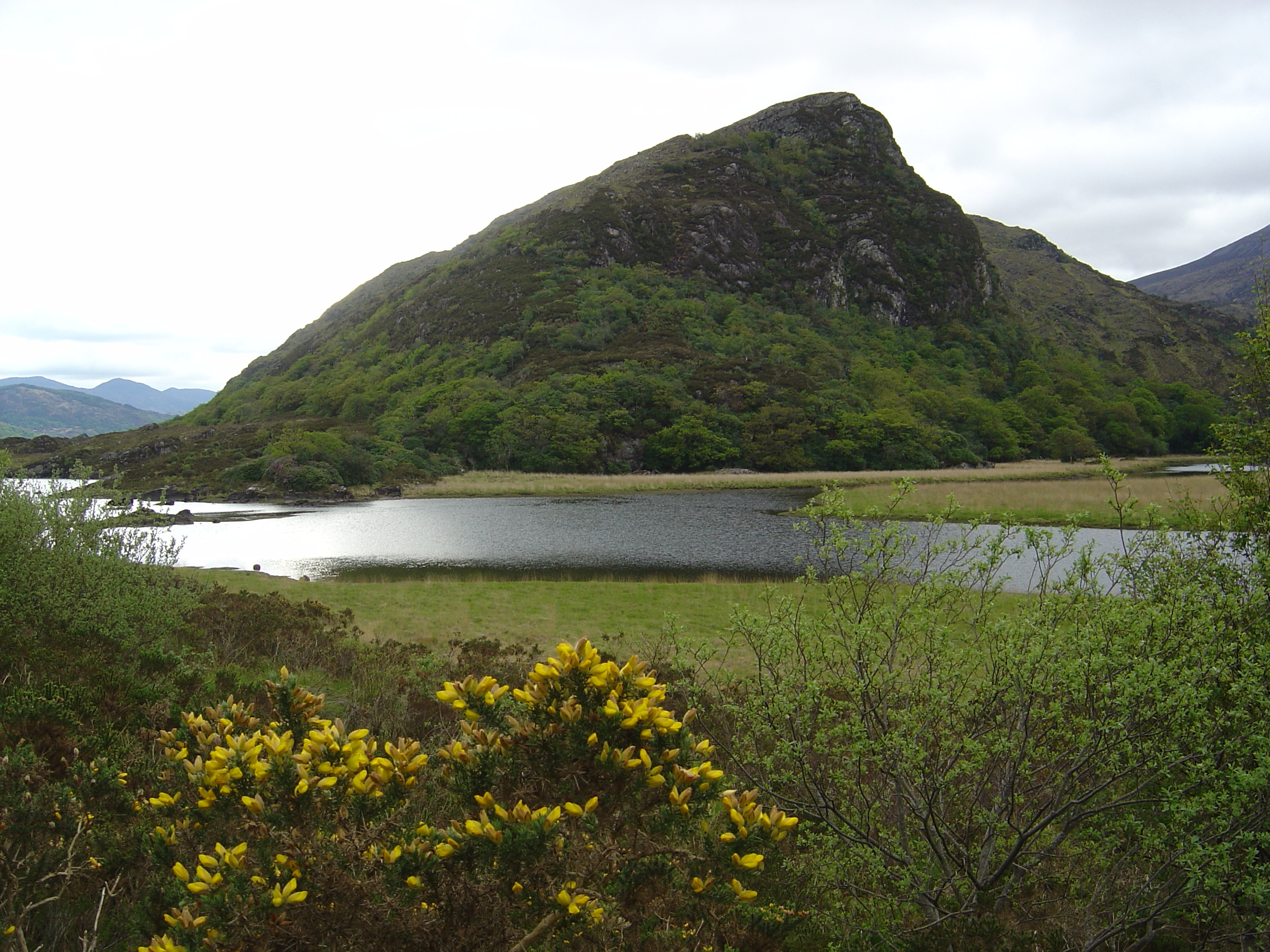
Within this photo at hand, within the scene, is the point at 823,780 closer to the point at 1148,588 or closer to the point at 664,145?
the point at 1148,588

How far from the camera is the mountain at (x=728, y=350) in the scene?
7819 centimetres

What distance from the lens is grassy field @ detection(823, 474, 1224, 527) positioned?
30656 mm

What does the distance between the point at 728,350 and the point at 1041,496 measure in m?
74.1

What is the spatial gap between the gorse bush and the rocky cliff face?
108 metres

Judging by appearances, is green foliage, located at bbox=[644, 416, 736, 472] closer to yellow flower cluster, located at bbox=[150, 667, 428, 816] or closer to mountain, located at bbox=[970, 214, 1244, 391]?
yellow flower cluster, located at bbox=[150, 667, 428, 816]

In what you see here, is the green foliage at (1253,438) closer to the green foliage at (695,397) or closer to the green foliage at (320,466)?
the green foliage at (320,466)

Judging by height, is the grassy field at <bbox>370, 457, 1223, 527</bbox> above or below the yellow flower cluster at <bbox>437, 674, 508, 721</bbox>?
below

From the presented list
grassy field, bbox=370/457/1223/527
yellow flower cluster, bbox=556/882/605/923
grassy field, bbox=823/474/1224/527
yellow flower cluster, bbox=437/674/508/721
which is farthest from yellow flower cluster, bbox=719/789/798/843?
grassy field, bbox=370/457/1223/527

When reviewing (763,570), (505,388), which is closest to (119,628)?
(763,570)

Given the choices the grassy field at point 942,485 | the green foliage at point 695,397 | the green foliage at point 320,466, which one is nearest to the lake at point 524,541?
the grassy field at point 942,485

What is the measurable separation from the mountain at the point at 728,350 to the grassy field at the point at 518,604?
156 feet

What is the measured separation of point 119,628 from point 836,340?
126735 millimetres

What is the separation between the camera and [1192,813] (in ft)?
9.78

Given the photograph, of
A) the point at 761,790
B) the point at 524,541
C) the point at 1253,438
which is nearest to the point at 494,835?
the point at 761,790
